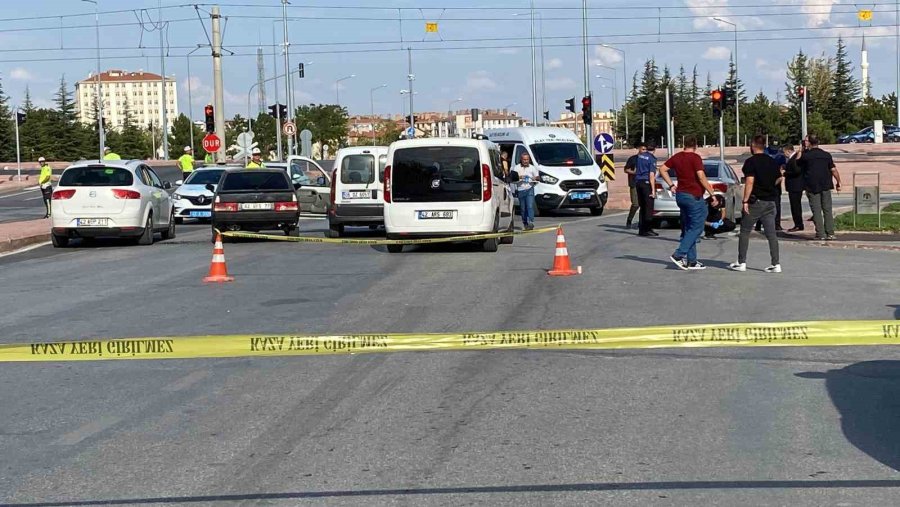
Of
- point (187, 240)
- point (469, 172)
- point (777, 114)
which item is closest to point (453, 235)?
point (469, 172)

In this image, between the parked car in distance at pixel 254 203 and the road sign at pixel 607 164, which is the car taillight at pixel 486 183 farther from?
the road sign at pixel 607 164

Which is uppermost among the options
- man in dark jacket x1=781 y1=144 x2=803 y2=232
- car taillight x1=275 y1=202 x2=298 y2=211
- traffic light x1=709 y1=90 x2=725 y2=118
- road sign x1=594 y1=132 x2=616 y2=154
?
traffic light x1=709 y1=90 x2=725 y2=118

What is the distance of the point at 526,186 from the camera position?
81.3 ft

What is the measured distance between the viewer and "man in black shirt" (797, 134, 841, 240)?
20141 mm

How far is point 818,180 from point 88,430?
1560cm

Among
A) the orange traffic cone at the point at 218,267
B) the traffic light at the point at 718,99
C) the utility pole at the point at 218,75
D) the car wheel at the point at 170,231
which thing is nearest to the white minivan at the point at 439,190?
the orange traffic cone at the point at 218,267

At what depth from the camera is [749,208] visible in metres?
15.7

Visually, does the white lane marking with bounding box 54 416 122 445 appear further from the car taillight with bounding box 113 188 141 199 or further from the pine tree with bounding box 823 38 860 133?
the pine tree with bounding box 823 38 860 133

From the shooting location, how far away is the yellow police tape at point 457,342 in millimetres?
9250

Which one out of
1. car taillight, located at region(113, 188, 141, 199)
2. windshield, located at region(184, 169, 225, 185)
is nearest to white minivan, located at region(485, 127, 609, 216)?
windshield, located at region(184, 169, 225, 185)

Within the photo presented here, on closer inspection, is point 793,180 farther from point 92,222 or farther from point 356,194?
point 92,222

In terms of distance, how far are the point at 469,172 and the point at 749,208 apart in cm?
516

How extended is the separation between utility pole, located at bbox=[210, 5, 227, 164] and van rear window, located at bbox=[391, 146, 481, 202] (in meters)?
23.1

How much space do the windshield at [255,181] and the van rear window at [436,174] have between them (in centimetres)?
497
